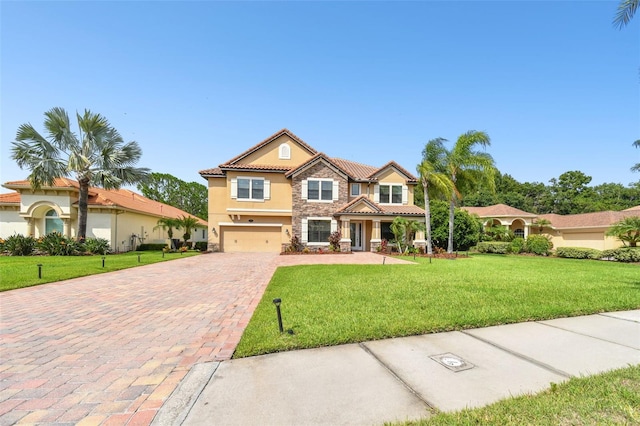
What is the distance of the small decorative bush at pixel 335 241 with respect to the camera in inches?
829

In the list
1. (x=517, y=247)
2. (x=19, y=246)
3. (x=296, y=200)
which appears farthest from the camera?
(x=517, y=247)

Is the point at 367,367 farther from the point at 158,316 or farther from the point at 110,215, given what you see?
the point at 110,215

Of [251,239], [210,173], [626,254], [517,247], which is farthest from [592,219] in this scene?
[210,173]

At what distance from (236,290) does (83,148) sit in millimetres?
20499

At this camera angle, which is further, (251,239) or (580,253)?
(251,239)

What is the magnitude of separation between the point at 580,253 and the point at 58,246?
35.9 meters

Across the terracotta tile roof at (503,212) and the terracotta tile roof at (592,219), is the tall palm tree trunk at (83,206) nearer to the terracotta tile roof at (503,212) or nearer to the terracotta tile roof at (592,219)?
the terracotta tile roof at (503,212)

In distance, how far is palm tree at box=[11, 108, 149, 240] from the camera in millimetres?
19250

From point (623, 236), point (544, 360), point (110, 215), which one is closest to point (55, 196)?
point (110, 215)

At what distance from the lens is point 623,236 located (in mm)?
20125

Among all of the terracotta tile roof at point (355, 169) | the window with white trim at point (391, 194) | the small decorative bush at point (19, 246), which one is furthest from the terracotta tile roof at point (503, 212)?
the small decorative bush at point (19, 246)

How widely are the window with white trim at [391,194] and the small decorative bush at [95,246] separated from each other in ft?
68.0

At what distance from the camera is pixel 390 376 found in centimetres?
332

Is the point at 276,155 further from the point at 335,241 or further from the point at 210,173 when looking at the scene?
the point at 335,241
